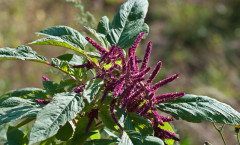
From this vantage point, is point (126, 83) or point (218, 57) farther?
point (218, 57)

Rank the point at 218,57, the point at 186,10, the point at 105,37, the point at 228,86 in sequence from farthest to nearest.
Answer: the point at 186,10, the point at 218,57, the point at 228,86, the point at 105,37

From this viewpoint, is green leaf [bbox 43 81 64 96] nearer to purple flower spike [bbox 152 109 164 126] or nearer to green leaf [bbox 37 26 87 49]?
green leaf [bbox 37 26 87 49]

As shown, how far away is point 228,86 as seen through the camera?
4.30 meters

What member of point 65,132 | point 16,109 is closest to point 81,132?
point 65,132

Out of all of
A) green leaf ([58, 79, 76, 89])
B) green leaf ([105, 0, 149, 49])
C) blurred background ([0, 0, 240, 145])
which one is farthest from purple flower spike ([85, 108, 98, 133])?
blurred background ([0, 0, 240, 145])

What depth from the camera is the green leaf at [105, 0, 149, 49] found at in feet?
2.97

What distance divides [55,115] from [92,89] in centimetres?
11

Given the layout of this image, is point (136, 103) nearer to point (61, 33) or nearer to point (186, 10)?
point (61, 33)

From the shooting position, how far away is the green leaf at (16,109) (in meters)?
0.73

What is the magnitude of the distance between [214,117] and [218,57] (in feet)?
13.7

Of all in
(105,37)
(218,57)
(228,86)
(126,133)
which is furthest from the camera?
(218,57)

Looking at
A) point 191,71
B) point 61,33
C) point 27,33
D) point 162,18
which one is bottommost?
point 61,33

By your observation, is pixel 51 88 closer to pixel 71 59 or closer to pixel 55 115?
pixel 71 59

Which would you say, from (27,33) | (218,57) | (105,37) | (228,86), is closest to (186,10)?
(218,57)
